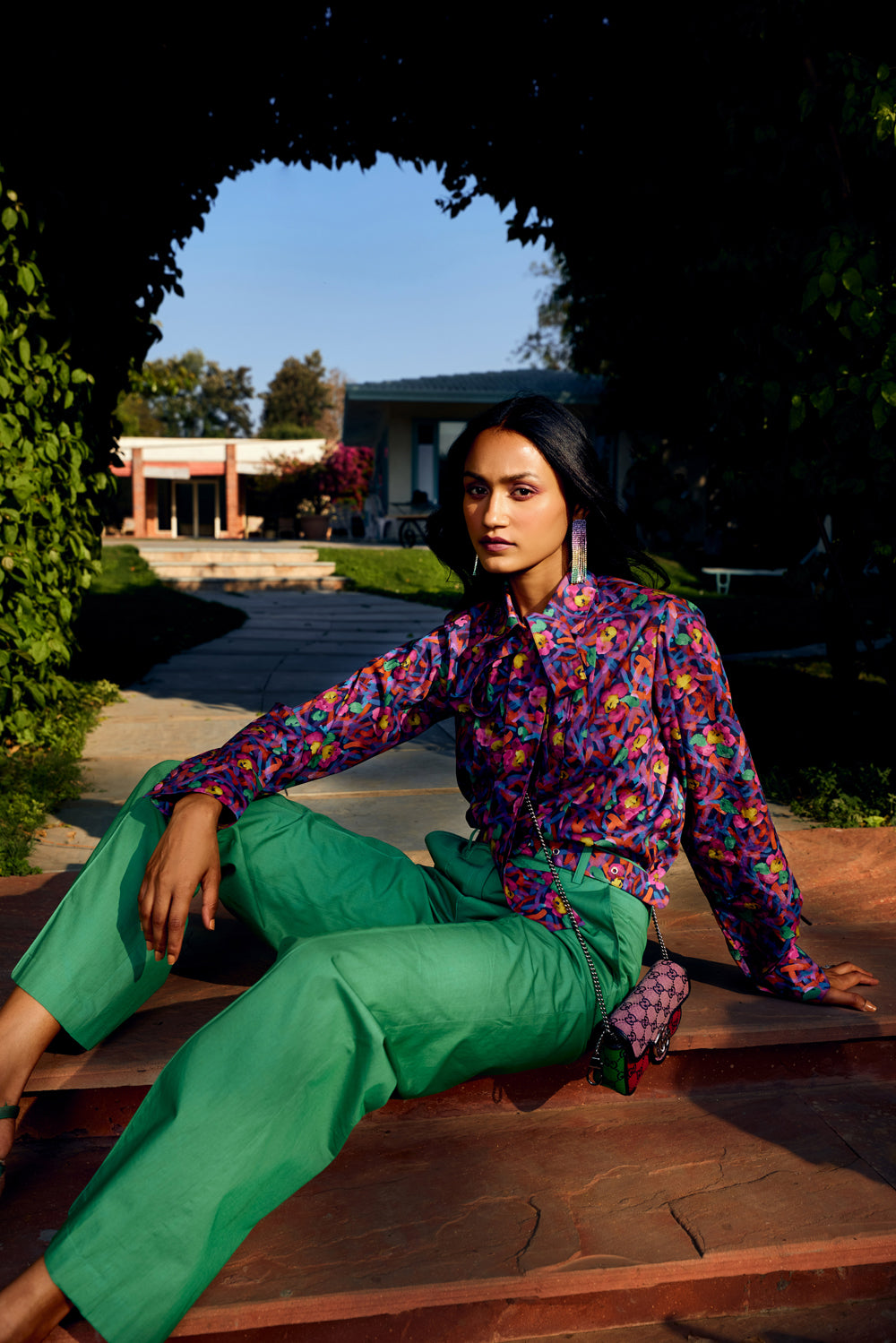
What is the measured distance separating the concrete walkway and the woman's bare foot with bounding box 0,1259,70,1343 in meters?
2.14

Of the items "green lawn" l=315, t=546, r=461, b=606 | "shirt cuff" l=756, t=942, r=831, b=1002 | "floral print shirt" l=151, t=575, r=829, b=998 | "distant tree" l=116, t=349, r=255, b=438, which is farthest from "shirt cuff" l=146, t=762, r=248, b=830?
"distant tree" l=116, t=349, r=255, b=438

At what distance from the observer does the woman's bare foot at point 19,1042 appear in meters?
1.78

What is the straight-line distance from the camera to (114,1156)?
149cm

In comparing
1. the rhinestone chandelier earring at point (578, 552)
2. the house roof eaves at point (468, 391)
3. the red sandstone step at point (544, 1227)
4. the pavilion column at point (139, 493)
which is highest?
the house roof eaves at point (468, 391)

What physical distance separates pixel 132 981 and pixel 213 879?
0.27m

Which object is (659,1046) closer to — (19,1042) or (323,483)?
(19,1042)

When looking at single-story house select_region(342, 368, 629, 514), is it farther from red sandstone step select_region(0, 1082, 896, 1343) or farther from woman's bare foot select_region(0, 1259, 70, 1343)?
woman's bare foot select_region(0, 1259, 70, 1343)

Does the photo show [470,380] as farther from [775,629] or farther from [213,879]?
[213,879]

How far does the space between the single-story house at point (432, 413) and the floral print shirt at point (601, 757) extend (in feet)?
61.3

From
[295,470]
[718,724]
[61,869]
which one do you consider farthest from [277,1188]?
[295,470]

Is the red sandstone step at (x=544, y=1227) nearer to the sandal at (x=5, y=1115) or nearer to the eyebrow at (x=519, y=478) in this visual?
the sandal at (x=5, y=1115)

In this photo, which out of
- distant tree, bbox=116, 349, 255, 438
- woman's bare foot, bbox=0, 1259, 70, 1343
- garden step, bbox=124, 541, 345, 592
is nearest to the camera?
woman's bare foot, bbox=0, 1259, 70, 1343

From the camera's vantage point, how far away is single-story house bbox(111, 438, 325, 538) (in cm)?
3228

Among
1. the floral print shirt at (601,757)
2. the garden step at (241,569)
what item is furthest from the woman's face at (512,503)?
the garden step at (241,569)
